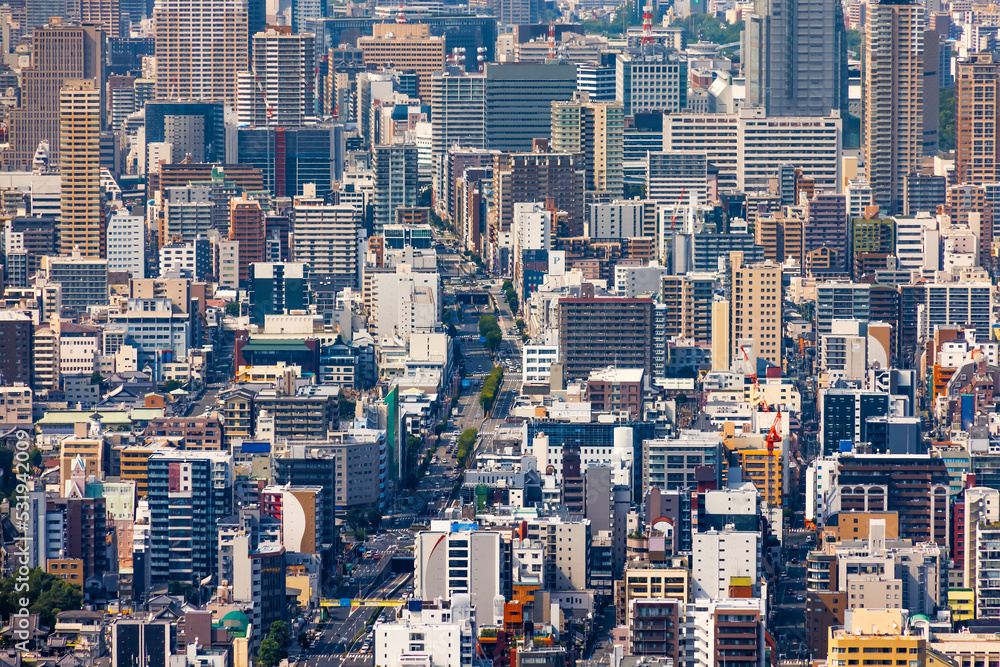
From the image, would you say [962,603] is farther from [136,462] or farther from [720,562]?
[136,462]

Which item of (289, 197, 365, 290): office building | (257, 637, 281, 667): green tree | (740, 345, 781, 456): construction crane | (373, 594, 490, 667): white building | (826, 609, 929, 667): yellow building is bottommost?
(257, 637, 281, 667): green tree

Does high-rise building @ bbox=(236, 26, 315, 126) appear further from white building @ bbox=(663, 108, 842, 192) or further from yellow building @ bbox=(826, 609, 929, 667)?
yellow building @ bbox=(826, 609, 929, 667)

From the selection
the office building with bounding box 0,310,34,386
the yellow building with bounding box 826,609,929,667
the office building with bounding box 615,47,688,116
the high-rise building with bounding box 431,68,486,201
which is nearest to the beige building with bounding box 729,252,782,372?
A: the office building with bounding box 0,310,34,386

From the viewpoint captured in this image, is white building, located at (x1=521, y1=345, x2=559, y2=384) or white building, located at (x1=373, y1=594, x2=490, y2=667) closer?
white building, located at (x1=373, y1=594, x2=490, y2=667)

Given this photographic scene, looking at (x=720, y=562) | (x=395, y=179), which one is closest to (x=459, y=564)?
(x=720, y=562)

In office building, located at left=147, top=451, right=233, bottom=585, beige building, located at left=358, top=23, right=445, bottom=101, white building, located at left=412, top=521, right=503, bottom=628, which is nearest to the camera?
white building, located at left=412, top=521, right=503, bottom=628

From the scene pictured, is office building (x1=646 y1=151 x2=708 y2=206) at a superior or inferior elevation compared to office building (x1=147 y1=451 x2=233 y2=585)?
superior

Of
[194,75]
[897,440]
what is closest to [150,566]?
[897,440]
